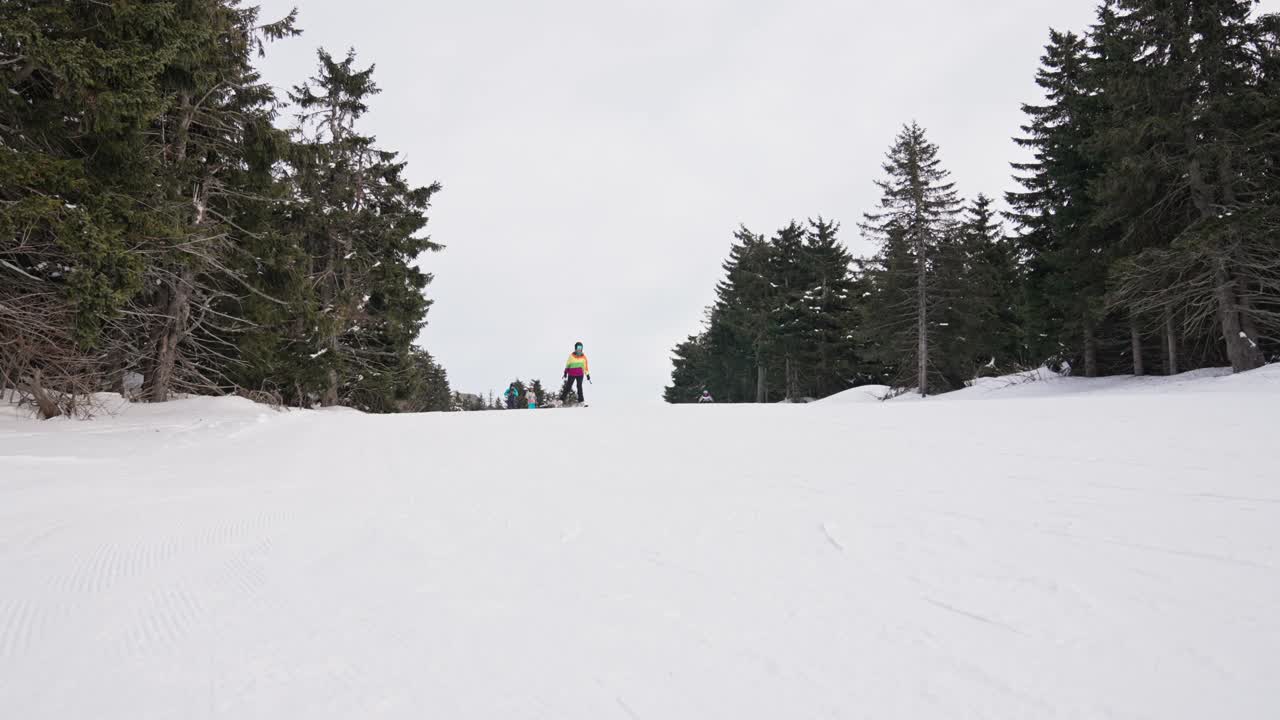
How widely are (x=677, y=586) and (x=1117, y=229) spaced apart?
79.2 ft

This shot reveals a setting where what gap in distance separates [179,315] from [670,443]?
10.6 meters

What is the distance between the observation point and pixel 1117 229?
19.2 meters

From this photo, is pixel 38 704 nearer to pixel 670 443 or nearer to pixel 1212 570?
pixel 1212 570

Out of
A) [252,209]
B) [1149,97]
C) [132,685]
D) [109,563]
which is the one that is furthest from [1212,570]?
[1149,97]

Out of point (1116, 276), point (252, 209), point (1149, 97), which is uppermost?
point (1149, 97)

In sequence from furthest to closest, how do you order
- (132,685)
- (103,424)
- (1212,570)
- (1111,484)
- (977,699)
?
(103,424), (1111,484), (1212,570), (132,685), (977,699)

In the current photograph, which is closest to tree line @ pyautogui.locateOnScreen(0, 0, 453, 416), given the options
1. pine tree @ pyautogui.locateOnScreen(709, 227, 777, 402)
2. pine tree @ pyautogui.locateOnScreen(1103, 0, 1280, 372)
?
pine tree @ pyautogui.locateOnScreen(1103, 0, 1280, 372)

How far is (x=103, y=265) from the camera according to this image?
280 inches

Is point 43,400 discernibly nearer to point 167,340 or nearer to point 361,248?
point 167,340

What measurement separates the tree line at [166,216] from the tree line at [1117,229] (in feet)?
69.8

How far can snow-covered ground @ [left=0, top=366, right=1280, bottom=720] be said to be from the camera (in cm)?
157

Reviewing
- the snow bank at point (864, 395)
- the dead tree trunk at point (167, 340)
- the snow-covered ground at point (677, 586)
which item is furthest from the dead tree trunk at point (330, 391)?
the snow bank at point (864, 395)

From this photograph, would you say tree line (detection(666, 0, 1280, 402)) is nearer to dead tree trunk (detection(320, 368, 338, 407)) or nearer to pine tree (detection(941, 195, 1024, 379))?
pine tree (detection(941, 195, 1024, 379))

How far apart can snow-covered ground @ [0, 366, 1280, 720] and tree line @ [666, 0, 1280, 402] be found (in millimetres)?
14138
